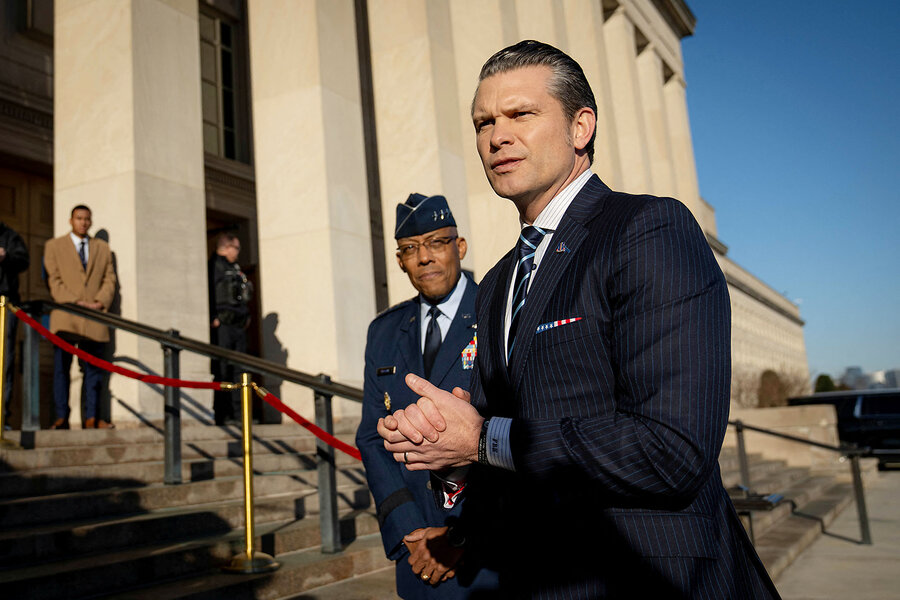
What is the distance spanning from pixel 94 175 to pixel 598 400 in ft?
24.1

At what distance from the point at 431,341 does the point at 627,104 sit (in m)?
16.7

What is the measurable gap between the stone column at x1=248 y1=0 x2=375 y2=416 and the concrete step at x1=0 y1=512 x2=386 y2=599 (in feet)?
9.94

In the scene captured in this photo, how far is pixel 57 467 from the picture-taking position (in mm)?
5312

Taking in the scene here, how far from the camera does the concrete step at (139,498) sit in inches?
181

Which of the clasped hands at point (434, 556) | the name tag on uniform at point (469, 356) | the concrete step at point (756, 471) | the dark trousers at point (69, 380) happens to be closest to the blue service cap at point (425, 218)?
the name tag on uniform at point (469, 356)

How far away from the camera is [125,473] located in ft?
18.2

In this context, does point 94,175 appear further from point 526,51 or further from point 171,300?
point 526,51

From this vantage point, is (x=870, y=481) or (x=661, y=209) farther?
(x=870, y=481)

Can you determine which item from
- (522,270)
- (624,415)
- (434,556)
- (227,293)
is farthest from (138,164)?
(624,415)

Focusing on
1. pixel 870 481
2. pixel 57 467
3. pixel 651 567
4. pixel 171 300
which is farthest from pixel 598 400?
pixel 870 481

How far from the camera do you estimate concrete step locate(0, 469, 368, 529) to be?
459 centimetres

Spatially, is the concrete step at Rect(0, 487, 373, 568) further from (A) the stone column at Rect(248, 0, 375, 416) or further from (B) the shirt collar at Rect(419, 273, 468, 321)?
(B) the shirt collar at Rect(419, 273, 468, 321)

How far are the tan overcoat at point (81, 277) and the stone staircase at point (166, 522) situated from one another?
3.83 feet

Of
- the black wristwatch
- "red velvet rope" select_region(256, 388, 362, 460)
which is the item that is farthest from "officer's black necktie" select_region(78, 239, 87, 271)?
the black wristwatch
